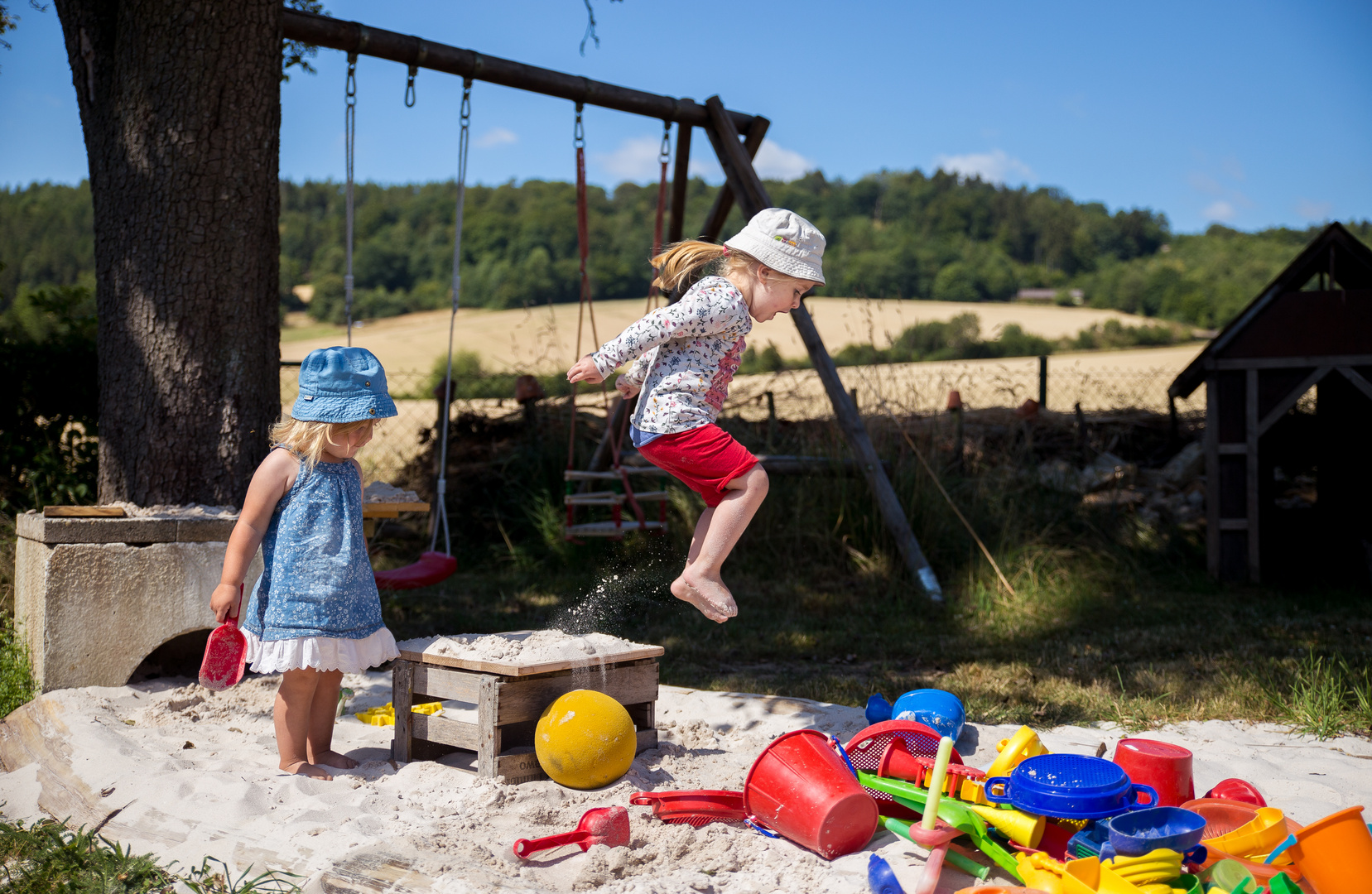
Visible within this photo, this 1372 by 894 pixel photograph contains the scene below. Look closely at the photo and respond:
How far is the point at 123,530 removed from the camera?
4.07 meters

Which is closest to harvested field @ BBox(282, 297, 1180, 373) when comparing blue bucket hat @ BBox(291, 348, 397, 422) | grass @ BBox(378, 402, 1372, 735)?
grass @ BBox(378, 402, 1372, 735)

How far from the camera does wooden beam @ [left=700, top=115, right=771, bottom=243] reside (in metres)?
6.68

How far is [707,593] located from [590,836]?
912 millimetres

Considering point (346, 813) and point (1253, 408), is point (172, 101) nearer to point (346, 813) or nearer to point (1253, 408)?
point (346, 813)

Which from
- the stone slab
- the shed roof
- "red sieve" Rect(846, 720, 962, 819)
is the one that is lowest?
"red sieve" Rect(846, 720, 962, 819)

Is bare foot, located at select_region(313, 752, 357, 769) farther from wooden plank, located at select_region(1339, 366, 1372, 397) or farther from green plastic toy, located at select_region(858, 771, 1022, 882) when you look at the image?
wooden plank, located at select_region(1339, 366, 1372, 397)

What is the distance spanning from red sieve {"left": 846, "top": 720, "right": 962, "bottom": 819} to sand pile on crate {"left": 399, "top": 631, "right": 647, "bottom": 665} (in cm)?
86

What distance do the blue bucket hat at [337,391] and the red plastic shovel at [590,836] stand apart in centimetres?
149

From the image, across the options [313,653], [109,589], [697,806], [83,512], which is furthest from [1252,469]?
[83,512]

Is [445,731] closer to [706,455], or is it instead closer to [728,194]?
[706,455]

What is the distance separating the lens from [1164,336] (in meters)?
33.0

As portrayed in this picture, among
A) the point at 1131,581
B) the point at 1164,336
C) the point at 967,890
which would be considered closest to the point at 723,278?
the point at 967,890

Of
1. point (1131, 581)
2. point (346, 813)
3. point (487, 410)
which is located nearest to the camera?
point (346, 813)

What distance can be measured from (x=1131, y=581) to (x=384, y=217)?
38.8 metres
